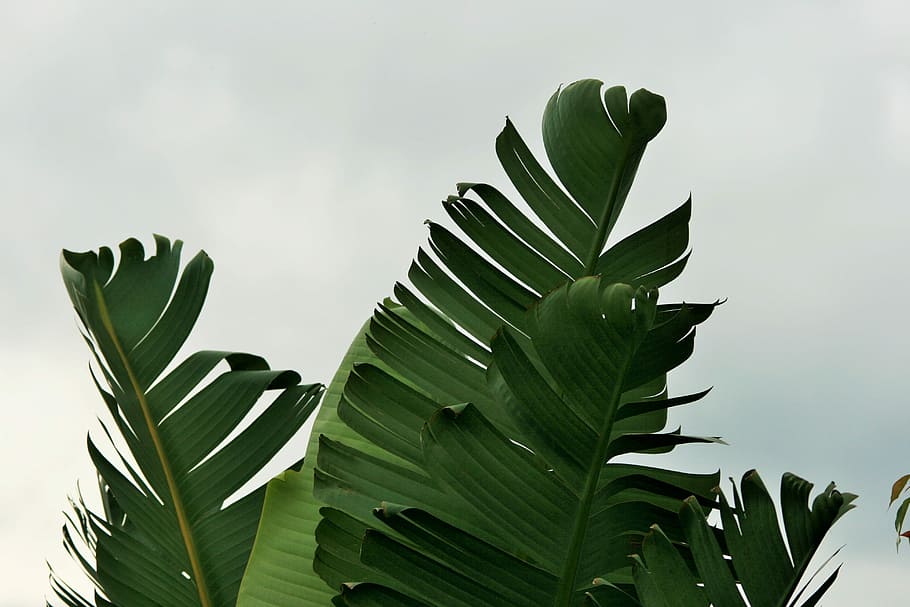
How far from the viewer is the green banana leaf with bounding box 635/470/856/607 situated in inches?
20.1

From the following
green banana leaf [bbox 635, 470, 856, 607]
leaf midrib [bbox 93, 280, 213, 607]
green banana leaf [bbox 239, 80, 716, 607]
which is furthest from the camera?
leaf midrib [bbox 93, 280, 213, 607]

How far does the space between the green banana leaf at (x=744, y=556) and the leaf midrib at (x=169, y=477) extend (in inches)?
20.5

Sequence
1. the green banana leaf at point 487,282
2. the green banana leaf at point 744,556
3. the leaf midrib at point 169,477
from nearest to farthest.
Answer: the green banana leaf at point 744,556 < the green banana leaf at point 487,282 < the leaf midrib at point 169,477

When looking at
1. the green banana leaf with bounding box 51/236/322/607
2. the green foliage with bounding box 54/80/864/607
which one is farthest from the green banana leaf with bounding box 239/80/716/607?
the green banana leaf with bounding box 51/236/322/607

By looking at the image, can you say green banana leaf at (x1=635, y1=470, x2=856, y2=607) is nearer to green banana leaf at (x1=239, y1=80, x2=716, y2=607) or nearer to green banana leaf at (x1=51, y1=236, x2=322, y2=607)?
green banana leaf at (x1=239, y1=80, x2=716, y2=607)

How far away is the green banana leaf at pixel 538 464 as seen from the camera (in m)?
0.57

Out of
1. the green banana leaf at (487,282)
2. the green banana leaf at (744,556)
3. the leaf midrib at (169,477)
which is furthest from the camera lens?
the leaf midrib at (169,477)

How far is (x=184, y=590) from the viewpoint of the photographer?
0.91 meters

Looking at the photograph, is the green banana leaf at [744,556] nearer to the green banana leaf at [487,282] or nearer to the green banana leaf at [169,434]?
the green banana leaf at [487,282]

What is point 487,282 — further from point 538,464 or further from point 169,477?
point 169,477

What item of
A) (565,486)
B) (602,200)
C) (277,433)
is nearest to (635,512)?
(565,486)

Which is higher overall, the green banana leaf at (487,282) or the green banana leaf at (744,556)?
the green banana leaf at (487,282)

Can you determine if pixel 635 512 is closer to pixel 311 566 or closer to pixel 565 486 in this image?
pixel 565 486

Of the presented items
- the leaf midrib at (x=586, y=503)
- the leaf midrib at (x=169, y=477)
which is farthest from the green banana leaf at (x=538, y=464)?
the leaf midrib at (x=169, y=477)
